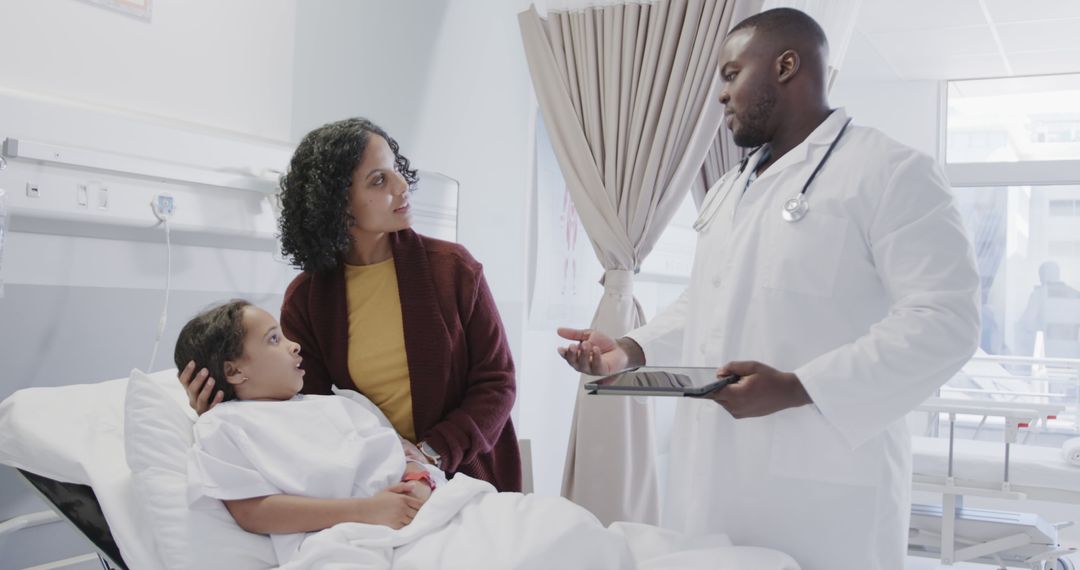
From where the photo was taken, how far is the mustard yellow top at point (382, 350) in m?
1.78

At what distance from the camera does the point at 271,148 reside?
2.39m

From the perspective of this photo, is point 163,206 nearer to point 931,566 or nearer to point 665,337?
point 665,337

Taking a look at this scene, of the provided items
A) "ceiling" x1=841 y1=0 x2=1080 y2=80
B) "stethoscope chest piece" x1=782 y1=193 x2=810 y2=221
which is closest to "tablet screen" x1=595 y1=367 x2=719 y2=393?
"stethoscope chest piece" x1=782 y1=193 x2=810 y2=221

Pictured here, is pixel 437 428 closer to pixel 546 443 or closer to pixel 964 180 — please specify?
pixel 546 443

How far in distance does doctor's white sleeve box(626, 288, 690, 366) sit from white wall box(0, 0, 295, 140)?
1.25 metres

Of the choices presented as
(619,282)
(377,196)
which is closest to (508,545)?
(377,196)

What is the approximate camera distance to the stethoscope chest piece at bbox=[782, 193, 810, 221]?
152 cm

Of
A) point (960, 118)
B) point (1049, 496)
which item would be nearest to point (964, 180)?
point (960, 118)

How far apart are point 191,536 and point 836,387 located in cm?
103

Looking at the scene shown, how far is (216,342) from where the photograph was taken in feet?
5.20

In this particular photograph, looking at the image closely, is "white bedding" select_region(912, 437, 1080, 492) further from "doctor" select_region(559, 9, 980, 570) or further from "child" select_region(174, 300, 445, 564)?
"child" select_region(174, 300, 445, 564)

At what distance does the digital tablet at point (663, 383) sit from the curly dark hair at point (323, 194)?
68 centimetres

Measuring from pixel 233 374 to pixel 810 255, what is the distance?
1.03 m

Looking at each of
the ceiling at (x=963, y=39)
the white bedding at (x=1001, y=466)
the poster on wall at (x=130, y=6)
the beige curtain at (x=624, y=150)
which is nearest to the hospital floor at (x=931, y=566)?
the white bedding at (x=1001, y=466)
